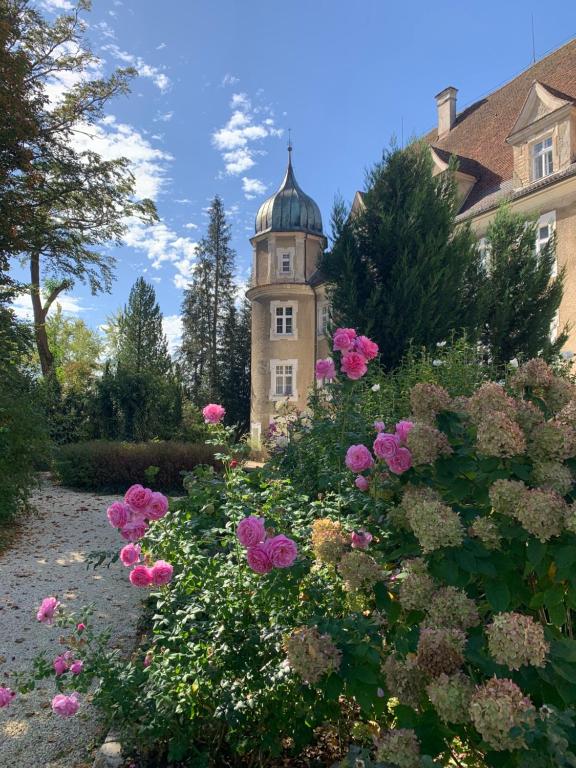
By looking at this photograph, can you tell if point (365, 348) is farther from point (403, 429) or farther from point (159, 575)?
point (159, 575)

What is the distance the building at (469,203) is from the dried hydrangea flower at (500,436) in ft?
29.6

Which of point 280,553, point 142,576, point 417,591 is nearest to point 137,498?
point 142,576

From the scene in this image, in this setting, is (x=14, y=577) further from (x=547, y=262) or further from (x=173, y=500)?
(x=547, y=262)

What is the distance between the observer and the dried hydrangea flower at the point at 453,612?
1354mm

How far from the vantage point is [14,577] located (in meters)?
5.44

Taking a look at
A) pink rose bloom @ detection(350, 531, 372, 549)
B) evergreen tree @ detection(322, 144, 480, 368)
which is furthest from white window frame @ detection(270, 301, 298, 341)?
pink rose bloom @ detection(350, 531, 372, 549)

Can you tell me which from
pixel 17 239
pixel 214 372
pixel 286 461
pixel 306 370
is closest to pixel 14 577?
pixel 286 461

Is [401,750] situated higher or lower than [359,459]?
Answer: lower

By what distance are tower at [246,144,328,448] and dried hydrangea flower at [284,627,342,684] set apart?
1939 centimetres

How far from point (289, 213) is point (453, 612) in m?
23.4

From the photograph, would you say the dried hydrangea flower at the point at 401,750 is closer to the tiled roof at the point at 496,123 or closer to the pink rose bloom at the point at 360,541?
the pink rose bloom at the point at 360,541

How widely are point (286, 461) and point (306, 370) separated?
53.9 feet

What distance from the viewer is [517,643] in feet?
3.72

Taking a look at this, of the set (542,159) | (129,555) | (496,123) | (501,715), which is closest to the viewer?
(501,715)
